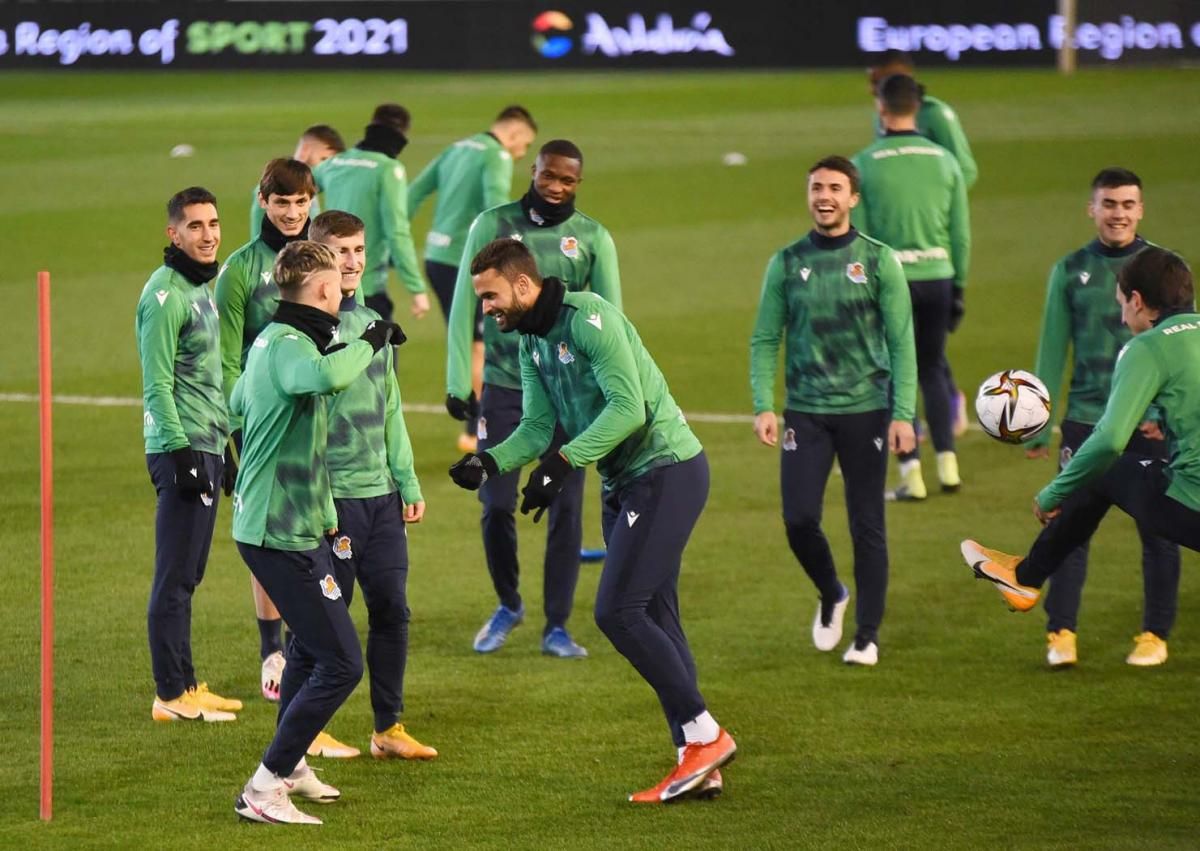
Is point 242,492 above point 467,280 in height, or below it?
below

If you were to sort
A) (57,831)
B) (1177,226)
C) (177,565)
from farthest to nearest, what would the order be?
(1177,226)
(177,565)
(57,831)

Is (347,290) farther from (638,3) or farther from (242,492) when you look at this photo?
(638,3)

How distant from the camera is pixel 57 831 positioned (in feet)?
21.3

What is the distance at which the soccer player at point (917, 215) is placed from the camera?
38.0 ft

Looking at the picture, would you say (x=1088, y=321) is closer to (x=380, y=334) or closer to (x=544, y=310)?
(x=544, y=310)

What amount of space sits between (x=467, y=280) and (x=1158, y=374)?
10.8ft

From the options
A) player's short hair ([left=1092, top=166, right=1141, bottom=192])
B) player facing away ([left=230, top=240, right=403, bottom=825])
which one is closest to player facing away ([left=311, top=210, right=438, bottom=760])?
player facing away ([left=230, top=240, right=403, bottom=825])

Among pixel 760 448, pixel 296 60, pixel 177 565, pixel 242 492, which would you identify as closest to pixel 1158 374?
pixel 242 492

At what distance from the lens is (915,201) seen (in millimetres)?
11594

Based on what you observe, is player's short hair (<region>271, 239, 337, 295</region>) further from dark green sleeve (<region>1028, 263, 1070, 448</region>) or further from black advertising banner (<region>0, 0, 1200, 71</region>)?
black advertising banner (<region>0, 0, 1200, 71</region>)

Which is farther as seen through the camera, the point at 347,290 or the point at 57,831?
the point at 347,290

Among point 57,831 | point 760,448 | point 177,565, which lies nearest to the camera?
point 57,831

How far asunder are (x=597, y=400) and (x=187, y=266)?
1806mm

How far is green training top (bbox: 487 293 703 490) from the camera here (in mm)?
6605
